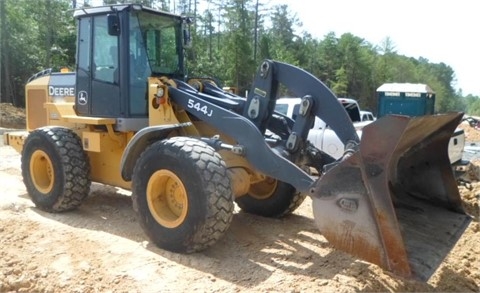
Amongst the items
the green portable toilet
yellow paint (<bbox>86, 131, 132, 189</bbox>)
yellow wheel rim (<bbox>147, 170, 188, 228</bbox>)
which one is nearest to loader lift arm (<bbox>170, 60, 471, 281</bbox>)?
yellow wheel rim (<bbox>147, 170, 188, 228</bbox>)

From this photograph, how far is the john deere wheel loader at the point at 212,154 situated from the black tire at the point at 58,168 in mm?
15

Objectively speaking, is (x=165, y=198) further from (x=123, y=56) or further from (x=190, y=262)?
(x=123, y=56)

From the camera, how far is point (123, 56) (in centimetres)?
544

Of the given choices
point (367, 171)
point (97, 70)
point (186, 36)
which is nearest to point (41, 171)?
point (97, 70)

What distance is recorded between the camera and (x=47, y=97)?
6.87 meters

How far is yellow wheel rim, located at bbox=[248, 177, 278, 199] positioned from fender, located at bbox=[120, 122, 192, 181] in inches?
51.0

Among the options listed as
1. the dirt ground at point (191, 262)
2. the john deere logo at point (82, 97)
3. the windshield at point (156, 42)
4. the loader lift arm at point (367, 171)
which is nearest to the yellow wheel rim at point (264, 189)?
the dirt ground at point (191, 262)

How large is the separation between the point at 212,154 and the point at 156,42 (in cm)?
210

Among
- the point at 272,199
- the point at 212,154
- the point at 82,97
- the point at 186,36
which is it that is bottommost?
the point at 272,199

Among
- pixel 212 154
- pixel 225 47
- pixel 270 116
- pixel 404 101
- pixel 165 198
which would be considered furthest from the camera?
pixel 225 47

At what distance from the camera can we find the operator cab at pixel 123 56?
17.9ft

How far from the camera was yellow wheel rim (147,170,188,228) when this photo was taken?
14.7 feet

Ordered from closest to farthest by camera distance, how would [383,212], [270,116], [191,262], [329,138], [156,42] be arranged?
1. [383,212]
2. [191,262]
3. [270,116]
4. [156,42]
5. [329,138]

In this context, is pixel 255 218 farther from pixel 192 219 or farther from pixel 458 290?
pixel 458 290
